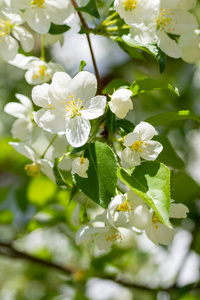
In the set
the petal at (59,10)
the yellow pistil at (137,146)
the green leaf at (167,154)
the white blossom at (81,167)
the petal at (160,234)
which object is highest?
the petal at (59,10)

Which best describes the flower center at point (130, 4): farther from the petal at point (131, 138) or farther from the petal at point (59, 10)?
the petal at point (131, 138)

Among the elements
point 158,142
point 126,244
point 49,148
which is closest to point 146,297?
point 126,244

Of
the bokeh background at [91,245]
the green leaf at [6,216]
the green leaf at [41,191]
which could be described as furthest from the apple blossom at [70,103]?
the green leaf at [6,216]

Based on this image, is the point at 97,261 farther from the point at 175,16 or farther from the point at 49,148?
the point at 175,16

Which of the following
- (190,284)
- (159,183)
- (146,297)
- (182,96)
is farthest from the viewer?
(146,297)

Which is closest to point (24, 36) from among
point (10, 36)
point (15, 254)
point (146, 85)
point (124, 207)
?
point (10, 36)

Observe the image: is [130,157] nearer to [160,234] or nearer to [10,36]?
[160,234]
